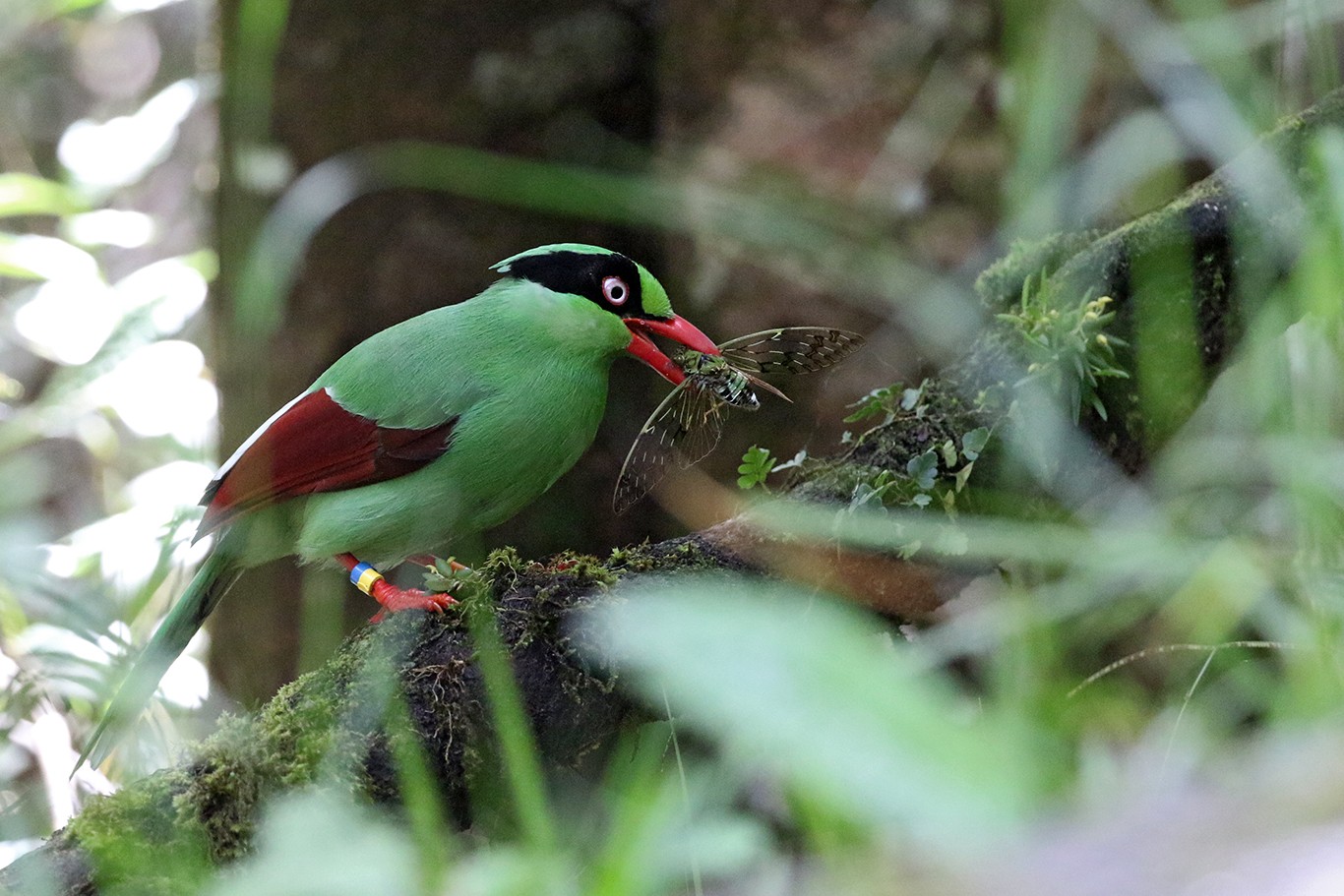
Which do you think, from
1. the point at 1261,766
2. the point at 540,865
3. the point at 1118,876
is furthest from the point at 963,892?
the point at 540,865

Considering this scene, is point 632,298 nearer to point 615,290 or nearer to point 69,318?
point 615,290

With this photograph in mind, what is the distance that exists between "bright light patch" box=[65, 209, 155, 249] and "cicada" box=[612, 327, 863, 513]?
90.5 inches

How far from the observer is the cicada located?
2.20 metres

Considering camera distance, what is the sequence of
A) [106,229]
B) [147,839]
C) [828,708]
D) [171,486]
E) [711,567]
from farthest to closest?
[106,229] → [171,486] → [711,567] → [147,839] → [828,708]

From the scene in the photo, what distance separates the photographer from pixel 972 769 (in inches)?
24.8

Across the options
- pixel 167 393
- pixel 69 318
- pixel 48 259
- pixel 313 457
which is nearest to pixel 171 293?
pixel 167 393

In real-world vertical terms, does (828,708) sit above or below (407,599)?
above

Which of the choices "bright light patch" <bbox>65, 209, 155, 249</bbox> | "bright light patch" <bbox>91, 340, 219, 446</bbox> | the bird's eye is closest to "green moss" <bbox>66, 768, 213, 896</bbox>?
the bird's eye

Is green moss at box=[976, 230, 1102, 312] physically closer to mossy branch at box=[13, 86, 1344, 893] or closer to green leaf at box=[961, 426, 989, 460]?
mossy branch at box=[13, 86, 1344, 893]

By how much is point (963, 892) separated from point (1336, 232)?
1783 millimetres

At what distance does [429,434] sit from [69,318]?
2.03m

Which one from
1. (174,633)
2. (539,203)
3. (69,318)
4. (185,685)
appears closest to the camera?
(174,633)

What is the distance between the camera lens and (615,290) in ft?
7.47

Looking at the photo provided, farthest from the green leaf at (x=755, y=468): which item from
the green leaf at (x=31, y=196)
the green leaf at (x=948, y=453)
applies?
the green leaf at (x=31, y=196)
